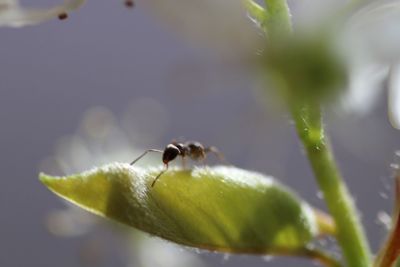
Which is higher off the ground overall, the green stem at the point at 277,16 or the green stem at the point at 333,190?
the green stem at the point at 277,16

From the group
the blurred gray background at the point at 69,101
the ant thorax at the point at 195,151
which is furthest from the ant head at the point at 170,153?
the blurred gray background at the point at 69,101

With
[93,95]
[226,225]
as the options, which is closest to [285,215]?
[226,225]

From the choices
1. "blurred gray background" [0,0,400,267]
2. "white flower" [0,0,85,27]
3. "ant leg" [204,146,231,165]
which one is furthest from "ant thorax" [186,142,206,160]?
"blurred gray background" [0,0,400,267]

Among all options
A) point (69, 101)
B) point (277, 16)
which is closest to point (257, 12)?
point (277, 16)

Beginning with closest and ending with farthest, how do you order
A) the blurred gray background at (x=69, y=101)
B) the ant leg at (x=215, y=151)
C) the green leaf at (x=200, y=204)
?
the green leaf at (x=200, y=204), the ant leg at (x=215, y=151), the blurred gray background at (x=69, y=101)

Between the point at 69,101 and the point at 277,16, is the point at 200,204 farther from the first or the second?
the point at 69,101

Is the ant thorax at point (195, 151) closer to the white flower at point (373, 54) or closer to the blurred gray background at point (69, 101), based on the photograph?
the white flower at point (373, 54)
